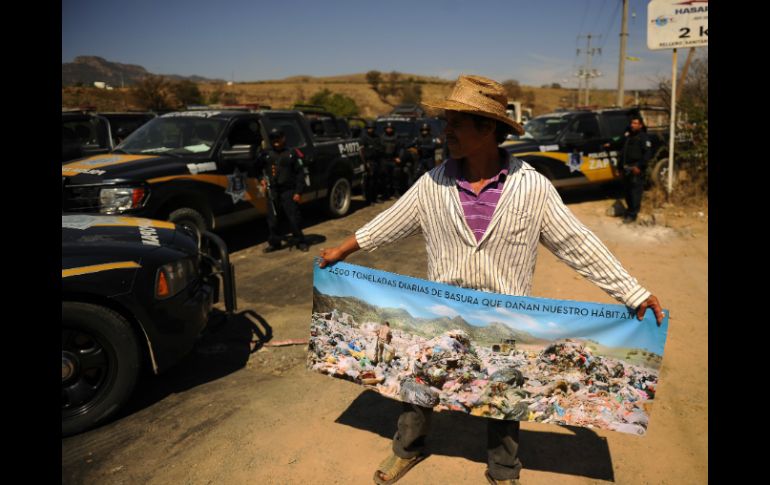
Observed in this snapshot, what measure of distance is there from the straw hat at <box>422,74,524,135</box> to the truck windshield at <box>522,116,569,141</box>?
8.98m

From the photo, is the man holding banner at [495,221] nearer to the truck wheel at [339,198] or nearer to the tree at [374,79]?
the truck wheel at [339,198]

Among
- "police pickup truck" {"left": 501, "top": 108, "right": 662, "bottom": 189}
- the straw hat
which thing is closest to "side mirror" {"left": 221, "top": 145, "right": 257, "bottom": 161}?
"police pickup truck" {"left": 501, "top": 108, "right": 662, "bottom": 189}

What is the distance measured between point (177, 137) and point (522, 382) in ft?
21.2

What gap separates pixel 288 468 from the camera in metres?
2.87

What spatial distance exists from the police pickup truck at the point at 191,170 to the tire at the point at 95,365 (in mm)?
3175

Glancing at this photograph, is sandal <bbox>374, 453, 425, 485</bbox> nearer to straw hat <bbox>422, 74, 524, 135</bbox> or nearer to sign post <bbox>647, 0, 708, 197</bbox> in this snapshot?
straw hat <bbox>422, 74, 524, 135</bbox>

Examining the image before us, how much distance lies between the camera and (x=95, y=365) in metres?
3.19

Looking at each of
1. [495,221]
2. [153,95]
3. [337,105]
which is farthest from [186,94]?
[495,221]

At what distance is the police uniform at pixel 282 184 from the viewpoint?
25.0ft

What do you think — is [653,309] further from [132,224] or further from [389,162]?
[389,162]

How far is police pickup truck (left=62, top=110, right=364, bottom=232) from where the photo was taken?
598 centimetres
